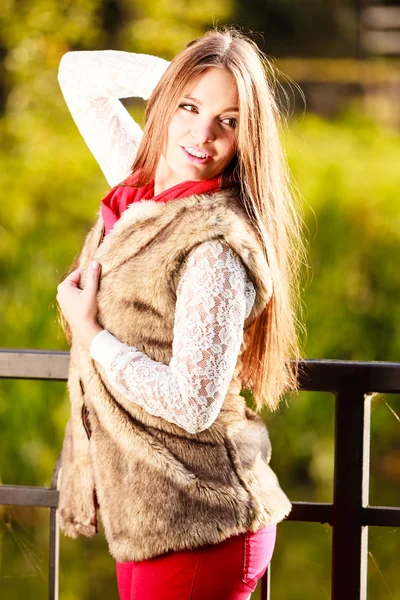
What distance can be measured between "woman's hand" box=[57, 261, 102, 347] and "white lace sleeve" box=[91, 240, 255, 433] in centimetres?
8

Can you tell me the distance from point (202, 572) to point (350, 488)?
537 mm

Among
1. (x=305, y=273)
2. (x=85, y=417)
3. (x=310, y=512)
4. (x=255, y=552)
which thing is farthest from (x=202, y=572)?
(x=305, y=273)

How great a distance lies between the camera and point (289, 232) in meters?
1.88

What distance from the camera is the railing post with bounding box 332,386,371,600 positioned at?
83.0 inches

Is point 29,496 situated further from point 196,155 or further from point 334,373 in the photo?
point 196,155

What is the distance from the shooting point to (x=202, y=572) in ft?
5.61

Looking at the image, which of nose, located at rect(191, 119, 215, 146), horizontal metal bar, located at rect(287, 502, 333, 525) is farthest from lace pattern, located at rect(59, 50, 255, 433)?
horizontal metal bar, located at rect(287, 502, 333, 525)

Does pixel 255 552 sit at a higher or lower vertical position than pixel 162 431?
lower

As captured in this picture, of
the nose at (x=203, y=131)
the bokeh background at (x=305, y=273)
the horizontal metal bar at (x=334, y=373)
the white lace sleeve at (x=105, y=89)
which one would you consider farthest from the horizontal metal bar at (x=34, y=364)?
the bokeh background at (x=305, y=273)

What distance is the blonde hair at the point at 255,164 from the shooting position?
5.59ft

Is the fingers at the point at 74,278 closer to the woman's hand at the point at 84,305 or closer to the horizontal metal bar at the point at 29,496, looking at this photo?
the woman's hand at the point at 84,305

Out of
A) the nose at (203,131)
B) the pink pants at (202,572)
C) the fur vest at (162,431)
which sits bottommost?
the pink pants at (202,572)

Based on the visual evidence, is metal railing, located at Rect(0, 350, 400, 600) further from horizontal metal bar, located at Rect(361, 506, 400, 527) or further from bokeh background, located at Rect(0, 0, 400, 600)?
bokeh background, located at Rect(0, 0, 400, 600)

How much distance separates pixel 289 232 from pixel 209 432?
1.45 feet
